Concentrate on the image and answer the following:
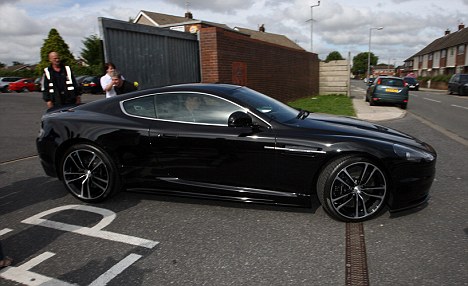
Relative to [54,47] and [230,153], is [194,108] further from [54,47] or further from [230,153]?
[54,47]

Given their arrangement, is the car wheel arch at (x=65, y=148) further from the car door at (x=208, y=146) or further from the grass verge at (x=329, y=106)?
the grass verge at (x=329, y=106)

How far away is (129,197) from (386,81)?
1441 cm

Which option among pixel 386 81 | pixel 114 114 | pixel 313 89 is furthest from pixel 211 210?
pixel 313 89

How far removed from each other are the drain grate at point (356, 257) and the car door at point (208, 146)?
85 cm

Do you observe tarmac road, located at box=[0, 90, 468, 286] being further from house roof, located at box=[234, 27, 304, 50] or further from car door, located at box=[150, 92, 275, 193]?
house roof, located at box=[234, 27, 304, 50]

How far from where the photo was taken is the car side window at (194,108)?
3.49 meters

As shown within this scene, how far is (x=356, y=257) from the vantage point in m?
2.63

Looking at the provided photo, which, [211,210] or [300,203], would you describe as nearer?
[300,203]

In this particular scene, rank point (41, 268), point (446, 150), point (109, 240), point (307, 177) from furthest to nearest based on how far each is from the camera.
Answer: point (446, 150), point (307, 177), point (109, 240), point (41, 268)

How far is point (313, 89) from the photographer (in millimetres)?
21875

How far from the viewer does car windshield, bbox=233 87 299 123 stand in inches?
140

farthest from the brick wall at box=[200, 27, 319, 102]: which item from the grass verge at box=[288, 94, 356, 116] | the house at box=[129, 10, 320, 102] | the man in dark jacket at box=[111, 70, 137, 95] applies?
the man in dark jacket at box=[111, 70, 137, 95]

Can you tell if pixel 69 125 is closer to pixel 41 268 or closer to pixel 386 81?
pixel 41 268

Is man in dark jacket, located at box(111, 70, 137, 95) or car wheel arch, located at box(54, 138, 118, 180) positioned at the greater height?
man in dark jacket, located at box(111, 70, 137, 95)
